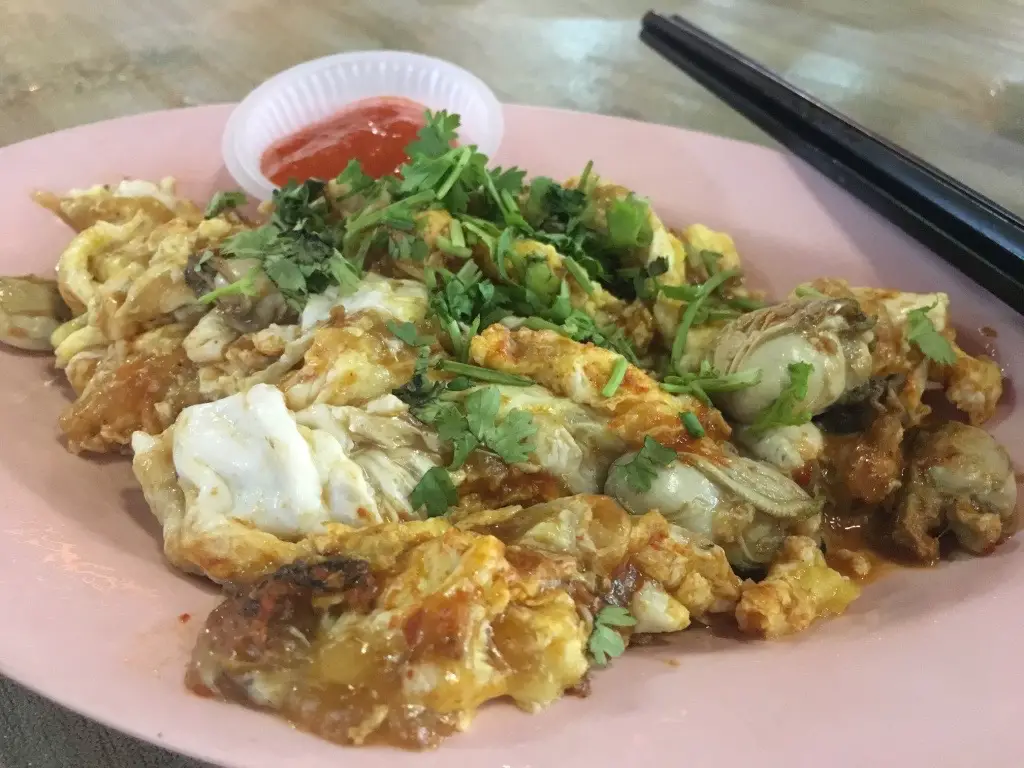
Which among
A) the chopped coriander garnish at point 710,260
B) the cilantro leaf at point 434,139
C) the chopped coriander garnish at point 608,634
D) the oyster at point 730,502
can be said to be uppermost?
the cilantro leaf at point 434,139

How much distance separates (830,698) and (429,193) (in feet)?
5.24

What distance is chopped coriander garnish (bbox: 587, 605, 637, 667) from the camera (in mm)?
1504

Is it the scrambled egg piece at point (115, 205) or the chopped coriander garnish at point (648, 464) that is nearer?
the chopped coriander garnish at point (648, 464)

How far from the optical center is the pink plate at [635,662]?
1321 mm

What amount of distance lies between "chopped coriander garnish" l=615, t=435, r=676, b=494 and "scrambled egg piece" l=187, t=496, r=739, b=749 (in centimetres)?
10

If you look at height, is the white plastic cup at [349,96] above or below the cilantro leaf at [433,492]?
above

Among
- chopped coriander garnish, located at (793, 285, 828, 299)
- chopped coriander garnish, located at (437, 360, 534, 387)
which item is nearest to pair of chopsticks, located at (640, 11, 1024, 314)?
chopped coriander garnish, located at (793, 285, 828, 299)

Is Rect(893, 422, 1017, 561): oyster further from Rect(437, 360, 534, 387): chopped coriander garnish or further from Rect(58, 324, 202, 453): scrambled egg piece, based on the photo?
Rect(58, 324, 202, 453): scrambled egg piece

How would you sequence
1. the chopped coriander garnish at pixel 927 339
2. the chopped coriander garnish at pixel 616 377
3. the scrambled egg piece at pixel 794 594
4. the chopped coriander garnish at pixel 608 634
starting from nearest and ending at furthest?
the chopped coriander garnish at pixel 608 634
the scrambled egg piece at pixel 794 594
the chopped coriander garnish at pixel 616 377
the chopped coriander garnish at pixel 927 339

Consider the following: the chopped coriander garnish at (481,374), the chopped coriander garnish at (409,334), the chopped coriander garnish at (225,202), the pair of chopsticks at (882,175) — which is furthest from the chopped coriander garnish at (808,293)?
the chopped coriander garnish at (225,202)

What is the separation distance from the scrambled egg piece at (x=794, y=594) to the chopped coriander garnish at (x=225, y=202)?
1999 mm

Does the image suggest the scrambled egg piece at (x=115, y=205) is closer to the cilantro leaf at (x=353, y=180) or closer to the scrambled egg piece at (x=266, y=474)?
the cilantro leaf at (x=353, y=180)

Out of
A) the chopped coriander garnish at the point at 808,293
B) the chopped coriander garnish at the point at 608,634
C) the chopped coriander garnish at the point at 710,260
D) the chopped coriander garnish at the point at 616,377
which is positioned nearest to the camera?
the chopped coriander garnish at the point at 608,634

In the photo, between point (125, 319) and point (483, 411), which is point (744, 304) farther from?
point (125, 319)
